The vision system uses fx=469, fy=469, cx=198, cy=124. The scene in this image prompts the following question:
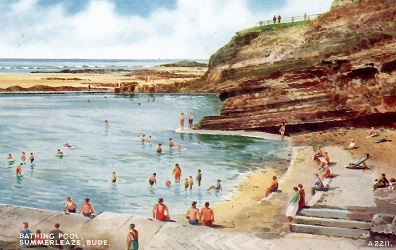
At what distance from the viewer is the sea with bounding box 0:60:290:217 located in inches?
474

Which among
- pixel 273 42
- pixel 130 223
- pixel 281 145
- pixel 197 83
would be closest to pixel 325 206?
pixel 130 223

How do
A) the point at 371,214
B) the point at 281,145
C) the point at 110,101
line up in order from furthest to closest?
the point at 110,101 → the point at 281,145 → the point at 371,214

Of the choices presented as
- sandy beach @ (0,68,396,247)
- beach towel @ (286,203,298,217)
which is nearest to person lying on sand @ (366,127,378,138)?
sandy beach @ (0,68,396,247)

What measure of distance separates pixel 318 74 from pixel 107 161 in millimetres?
9201

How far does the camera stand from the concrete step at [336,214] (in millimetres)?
9498

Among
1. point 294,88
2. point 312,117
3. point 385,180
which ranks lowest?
point 385,180

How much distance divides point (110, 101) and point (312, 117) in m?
12.6

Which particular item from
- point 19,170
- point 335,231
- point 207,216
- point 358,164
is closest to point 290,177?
point 358,164

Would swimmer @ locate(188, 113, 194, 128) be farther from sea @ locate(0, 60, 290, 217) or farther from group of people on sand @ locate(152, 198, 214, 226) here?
group of people on sand @ locate(152, 198, 214, 226)

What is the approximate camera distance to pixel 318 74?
18.3 metres

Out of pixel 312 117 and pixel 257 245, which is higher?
A: pixel 312 117

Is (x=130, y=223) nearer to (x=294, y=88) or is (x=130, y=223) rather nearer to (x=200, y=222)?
(x=200, y=222)

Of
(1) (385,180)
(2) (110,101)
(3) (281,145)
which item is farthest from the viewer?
(2) (110,101)

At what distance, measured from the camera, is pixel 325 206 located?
402 inches
